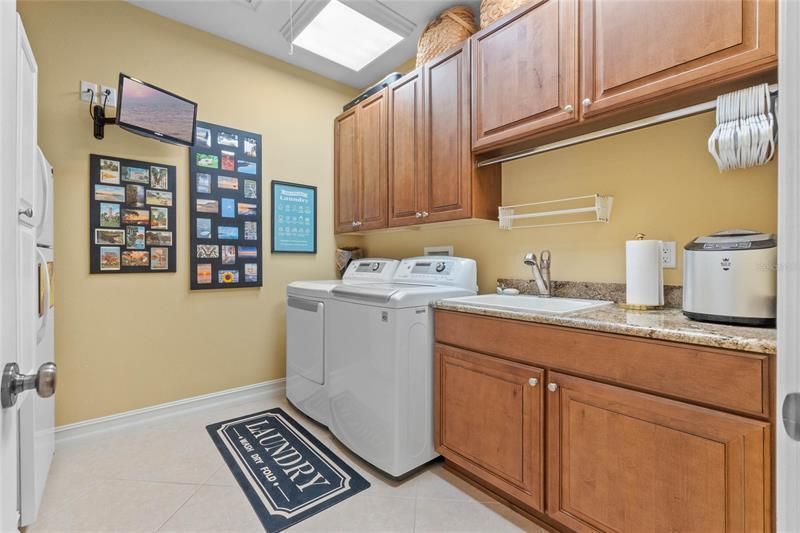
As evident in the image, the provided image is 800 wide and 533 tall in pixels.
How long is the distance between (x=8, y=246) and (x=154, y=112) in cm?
214

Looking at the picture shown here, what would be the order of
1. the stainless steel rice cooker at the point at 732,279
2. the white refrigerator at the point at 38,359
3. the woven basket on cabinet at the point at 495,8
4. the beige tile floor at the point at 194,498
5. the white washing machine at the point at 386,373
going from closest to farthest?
the stainless steel rice cooker at the point at 732,279 < the white refrigerator at the point at 38,359 < the beige tile floor at the point at 194,498 < the white washing machine at the point at 386,373 < the woven basket on cabinet at the point at 495,8

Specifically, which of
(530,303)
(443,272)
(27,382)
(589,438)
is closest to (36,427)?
(27,382)

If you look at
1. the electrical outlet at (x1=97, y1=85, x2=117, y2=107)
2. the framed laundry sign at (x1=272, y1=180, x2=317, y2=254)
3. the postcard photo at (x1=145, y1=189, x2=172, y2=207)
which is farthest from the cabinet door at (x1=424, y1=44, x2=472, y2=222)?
the electrical outlet at (x1=97, y1=85, x2=117, y2=107)

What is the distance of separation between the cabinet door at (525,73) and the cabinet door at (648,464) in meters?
1.20

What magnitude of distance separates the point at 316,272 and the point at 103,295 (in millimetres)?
1455

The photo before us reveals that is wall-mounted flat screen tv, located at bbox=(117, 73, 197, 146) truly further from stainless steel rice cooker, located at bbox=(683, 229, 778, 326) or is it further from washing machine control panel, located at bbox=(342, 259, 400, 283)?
stainless steel rice cooker, located at bbox=(683, 229, 778, 326)

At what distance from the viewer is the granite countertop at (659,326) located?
37.9 inches

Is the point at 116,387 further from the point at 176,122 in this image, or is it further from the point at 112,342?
the point at 176,122

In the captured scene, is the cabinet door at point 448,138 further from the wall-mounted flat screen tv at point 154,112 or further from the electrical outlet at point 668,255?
the wall-mounted flat screen tv at point 154,112

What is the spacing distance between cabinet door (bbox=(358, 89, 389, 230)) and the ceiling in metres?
0.48

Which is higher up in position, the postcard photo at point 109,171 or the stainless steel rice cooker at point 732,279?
the postcard photo at point 109,171

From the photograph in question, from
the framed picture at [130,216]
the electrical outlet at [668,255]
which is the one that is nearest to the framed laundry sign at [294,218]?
the framed picture at [130,216]

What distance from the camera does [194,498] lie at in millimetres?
1645

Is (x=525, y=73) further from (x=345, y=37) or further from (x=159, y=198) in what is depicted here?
(x=159, y=198)
